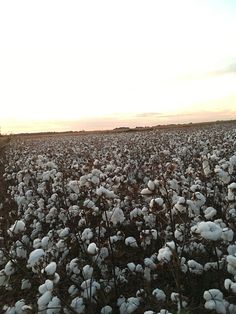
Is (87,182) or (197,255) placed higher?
(87,182)

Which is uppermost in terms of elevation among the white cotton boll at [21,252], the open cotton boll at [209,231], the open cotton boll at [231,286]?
the open cotton boll at [209,231]

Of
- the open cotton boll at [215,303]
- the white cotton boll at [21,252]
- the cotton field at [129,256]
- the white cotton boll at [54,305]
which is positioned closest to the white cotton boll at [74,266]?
the cotton field at [129,256]

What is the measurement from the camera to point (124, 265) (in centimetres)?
639

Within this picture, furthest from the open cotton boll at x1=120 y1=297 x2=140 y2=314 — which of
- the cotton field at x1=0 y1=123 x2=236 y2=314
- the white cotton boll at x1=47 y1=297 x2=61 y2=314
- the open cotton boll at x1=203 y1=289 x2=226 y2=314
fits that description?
the open cotton boll at x1=203 y1=289 x2=226 y2=314

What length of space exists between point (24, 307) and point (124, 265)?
2775mm

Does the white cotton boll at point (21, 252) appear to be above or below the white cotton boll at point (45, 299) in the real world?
below

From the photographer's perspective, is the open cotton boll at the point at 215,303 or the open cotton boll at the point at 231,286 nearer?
the open cotton boll at the point at 215,303

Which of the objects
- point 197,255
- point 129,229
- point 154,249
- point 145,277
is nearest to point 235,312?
point 145,277

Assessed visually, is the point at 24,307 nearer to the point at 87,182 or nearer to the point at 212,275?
the point at 87,182

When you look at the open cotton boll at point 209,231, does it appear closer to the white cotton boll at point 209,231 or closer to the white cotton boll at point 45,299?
the white cotton boll at point 209,231

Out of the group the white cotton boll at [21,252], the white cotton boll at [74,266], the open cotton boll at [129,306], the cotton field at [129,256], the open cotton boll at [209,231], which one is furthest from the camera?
the white cotton boll at [21,252]

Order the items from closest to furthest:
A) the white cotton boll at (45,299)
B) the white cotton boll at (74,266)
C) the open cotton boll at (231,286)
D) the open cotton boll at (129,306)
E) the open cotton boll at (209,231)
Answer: the open cotton boll at (209,231) < the open cotton boll at (231,286) < the white cotton boll at (45,299) < the open cotton boll at (129,306) < the white cotton boll at (74,266)

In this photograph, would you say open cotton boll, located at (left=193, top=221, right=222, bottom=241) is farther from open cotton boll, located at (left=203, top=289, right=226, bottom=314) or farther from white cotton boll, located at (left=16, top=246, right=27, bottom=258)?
white cotton boll, located at (left=16, top=246, right=27, bottom=258)

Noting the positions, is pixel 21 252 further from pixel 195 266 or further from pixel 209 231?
pixel 209 231
